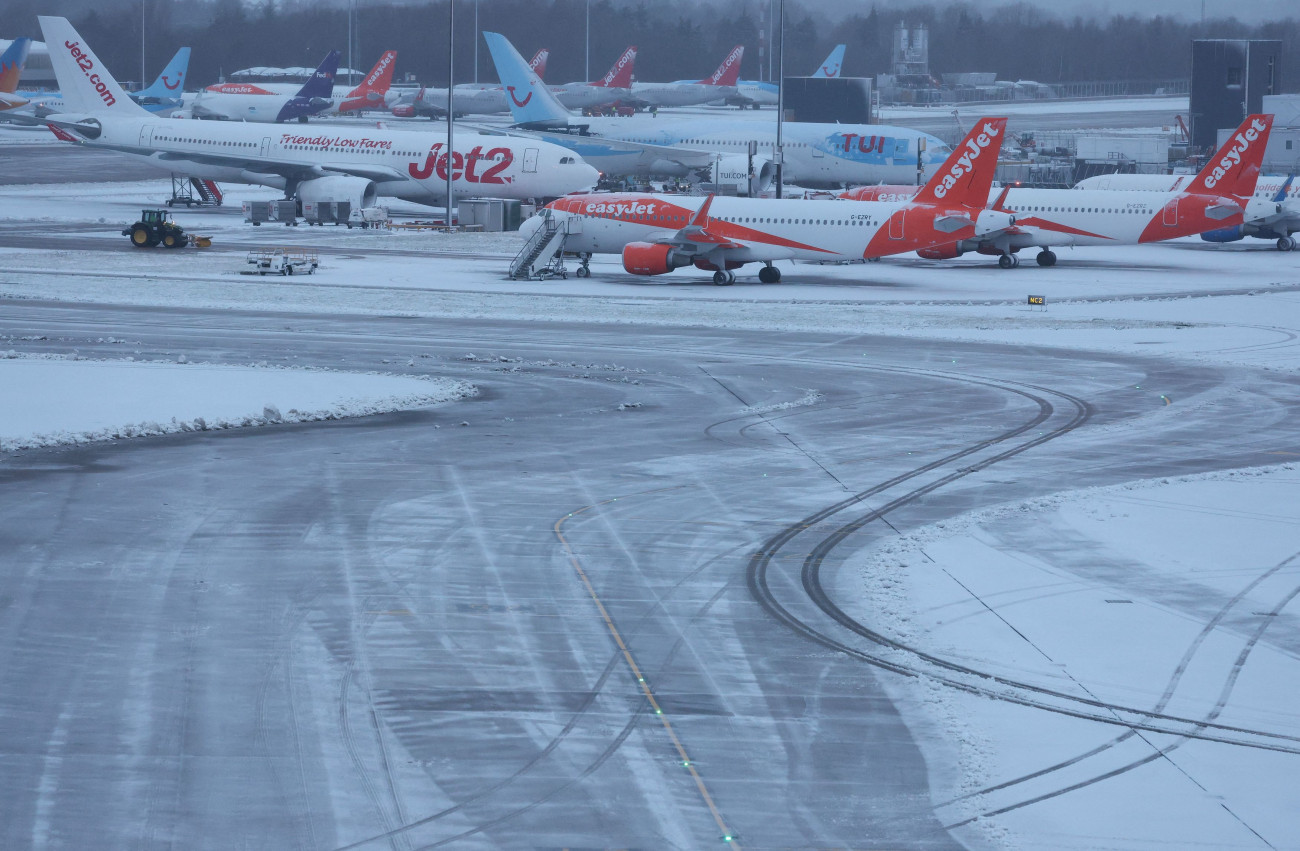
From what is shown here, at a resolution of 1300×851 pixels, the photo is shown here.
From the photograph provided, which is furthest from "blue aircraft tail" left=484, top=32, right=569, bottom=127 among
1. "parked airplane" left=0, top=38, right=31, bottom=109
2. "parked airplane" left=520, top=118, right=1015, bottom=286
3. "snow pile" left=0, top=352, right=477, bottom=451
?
"snow pile" left=0, top=352, right=477, bottom=451

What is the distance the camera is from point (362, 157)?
79938mm

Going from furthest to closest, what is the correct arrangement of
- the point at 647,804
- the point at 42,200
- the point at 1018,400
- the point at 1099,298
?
1. the point at 42,200
2. the point at 1099,298
3. the point at 1018,400
4. the point at 647,804

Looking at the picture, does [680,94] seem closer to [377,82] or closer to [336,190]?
[377,82]

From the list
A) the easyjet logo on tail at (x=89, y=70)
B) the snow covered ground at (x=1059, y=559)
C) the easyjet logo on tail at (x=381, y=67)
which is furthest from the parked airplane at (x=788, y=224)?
the easyjet logo on tail at (x=381, y=67)

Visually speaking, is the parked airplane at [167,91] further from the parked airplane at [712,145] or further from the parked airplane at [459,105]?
the parked airplane at [712,145]

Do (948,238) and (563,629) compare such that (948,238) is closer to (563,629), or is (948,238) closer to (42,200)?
(563,629)

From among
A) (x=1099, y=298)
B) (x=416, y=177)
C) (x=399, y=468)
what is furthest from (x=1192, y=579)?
(x=416, y=177)

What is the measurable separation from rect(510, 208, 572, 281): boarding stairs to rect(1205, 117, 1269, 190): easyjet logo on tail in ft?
97.9

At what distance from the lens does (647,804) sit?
12938mm

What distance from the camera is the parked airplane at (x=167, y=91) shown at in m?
143

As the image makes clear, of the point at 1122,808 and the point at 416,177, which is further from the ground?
the point at 416,177

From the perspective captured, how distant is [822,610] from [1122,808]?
6099 millimetres

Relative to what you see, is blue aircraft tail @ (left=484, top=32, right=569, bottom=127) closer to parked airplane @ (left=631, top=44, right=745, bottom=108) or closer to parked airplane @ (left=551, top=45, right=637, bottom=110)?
parked airplane @ (left=551, top=45, right=637, bottom=110)

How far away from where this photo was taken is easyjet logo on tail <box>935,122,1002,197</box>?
58.1 meters
